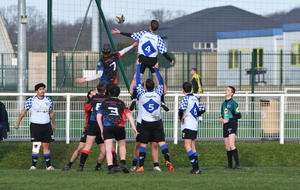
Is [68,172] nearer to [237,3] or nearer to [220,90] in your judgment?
[237,3]

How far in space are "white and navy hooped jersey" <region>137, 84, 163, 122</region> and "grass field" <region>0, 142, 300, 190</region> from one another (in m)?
1.08

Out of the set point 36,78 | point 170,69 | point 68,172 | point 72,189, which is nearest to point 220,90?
point 170,69

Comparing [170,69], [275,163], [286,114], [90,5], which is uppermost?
[90,5]

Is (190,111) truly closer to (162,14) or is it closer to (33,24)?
(162,14)

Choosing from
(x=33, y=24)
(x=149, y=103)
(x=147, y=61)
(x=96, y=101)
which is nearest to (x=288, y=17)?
(x=33, y=24)

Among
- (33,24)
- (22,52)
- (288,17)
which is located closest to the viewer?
(22,52)

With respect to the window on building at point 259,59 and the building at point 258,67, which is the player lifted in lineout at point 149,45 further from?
the window on building at point 259,59

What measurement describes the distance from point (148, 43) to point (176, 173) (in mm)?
2787

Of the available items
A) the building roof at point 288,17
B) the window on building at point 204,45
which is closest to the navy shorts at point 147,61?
the window on building at point 204,45

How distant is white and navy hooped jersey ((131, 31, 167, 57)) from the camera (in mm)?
12292

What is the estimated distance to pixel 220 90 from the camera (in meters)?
21.1

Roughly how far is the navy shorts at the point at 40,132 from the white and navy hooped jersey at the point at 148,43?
2619mm

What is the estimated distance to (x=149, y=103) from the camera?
11.4 metres

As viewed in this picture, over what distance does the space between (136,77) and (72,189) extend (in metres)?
4.04
